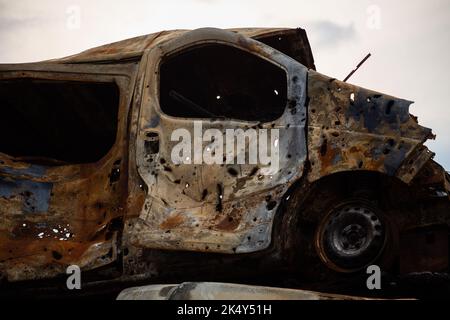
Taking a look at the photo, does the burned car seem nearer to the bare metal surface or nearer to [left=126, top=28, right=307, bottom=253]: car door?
[left=126, top=28, right=307, bottom=253]: car door

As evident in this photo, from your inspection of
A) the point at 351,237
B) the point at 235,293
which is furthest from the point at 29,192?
the point at 351,237

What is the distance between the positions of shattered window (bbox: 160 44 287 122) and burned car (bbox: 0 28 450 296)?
0.07ft

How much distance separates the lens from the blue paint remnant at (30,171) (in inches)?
189

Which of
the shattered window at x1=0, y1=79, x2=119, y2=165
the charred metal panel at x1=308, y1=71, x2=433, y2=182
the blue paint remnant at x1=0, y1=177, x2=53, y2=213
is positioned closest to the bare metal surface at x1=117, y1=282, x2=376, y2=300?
the charred metal panel at x1=308, y1=71, x2=433, y2=182

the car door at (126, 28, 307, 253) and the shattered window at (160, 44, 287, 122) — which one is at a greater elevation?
the shattered window at (160, 44, 287, 122)

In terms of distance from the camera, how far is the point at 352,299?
2.90 metres

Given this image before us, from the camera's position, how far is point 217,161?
413 cm

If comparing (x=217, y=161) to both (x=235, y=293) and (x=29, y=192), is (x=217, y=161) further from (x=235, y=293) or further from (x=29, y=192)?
(x=29, y=192)

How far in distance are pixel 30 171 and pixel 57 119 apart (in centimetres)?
104

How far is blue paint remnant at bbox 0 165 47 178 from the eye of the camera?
15.7ft

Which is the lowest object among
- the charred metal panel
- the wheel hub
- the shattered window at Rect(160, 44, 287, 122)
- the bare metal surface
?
the bare metal surface

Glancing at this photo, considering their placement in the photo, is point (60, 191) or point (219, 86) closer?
point (60, 191)

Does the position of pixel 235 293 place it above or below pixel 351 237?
below

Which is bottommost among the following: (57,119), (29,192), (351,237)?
(351,237)
